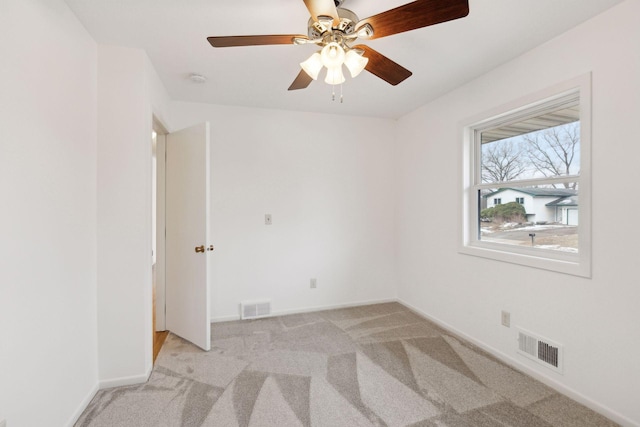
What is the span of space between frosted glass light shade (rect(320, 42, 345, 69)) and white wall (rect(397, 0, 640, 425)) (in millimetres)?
1575

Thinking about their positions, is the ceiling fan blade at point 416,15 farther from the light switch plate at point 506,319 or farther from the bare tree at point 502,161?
the light switch plate at point 506,319

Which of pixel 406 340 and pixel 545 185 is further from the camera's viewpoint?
pixel 406 340

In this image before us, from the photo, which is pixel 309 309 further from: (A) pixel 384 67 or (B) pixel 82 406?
(A) pixel 384 67

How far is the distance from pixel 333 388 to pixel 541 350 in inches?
59.7

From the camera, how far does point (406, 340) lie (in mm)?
2789

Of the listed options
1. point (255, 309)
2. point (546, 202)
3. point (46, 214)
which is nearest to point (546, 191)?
point (546, 202)

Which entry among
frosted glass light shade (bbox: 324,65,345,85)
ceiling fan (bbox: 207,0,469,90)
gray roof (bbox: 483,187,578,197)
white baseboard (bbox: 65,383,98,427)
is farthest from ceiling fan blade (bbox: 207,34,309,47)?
white baseboard (bbox: 65,383,98,427)

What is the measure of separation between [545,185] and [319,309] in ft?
8.47

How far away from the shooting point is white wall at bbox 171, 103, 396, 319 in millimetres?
3295

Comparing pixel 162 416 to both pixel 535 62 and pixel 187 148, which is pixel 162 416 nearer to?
pixel 187 148

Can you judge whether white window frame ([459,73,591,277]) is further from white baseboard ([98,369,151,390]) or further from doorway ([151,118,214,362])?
white baseboard ([98,369,151,390])

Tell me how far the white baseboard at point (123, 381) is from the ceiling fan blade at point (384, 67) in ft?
8.56

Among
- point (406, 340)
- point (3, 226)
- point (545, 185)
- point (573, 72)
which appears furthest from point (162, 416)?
point (573, 72)

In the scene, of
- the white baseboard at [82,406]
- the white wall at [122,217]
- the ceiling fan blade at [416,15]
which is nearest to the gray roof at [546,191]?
the ceiling fan blade at [416,15]
